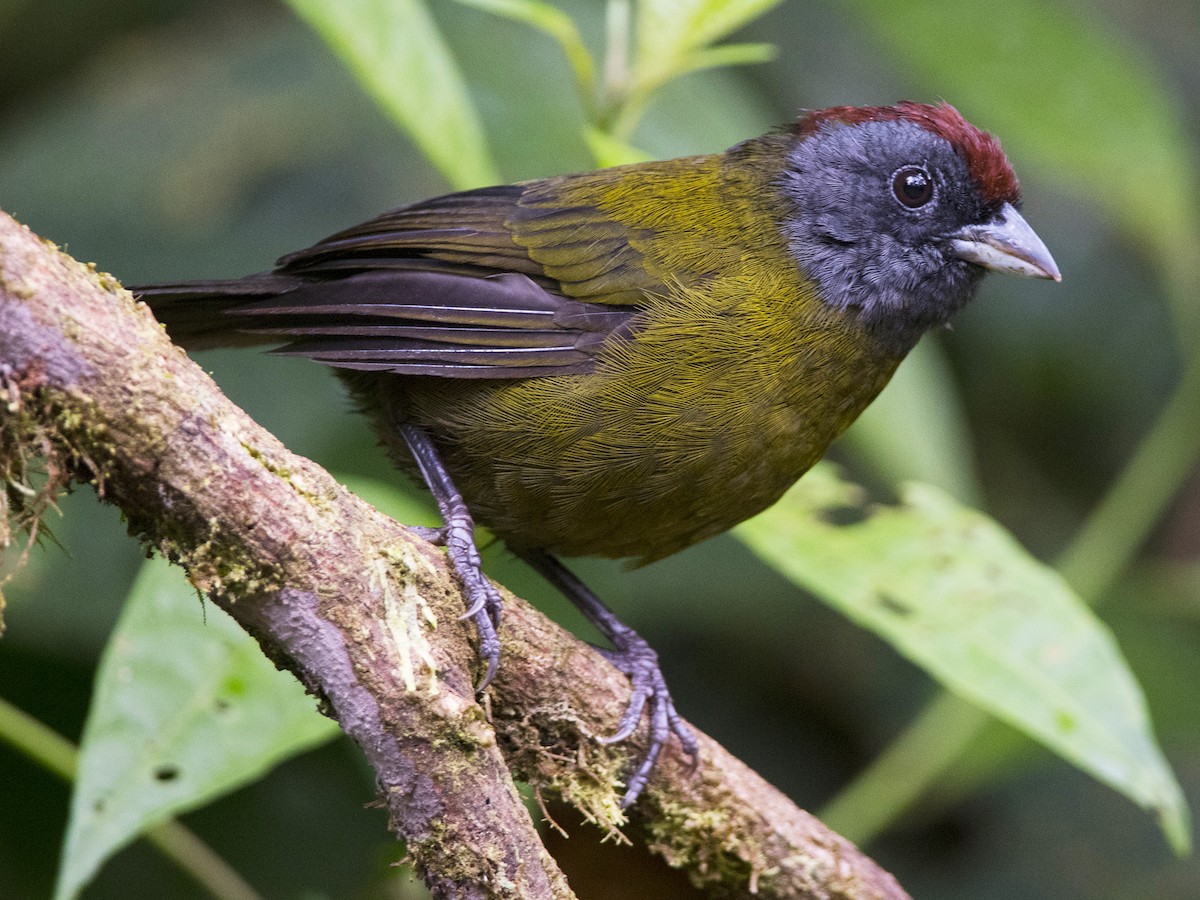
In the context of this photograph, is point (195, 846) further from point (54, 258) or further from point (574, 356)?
point (54, 258)

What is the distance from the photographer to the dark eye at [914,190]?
9.68ft

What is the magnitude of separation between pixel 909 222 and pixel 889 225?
0.14 feet

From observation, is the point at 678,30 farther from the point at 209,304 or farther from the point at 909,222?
the point at 209,304

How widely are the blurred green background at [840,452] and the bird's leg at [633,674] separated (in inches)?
3.2

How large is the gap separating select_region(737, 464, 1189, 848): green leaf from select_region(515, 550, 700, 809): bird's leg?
336mm

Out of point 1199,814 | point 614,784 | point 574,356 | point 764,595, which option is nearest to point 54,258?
point 574,356

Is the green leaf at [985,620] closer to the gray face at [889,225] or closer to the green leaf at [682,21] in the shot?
the gray face at [889,225]

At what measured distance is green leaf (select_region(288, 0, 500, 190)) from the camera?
2590 millimetres

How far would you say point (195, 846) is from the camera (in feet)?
9.66

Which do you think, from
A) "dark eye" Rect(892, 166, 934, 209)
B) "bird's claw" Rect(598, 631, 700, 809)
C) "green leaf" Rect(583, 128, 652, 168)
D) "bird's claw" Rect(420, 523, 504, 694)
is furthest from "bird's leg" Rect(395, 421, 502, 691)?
"dark eye" Rect(892, 166, 934, 209)

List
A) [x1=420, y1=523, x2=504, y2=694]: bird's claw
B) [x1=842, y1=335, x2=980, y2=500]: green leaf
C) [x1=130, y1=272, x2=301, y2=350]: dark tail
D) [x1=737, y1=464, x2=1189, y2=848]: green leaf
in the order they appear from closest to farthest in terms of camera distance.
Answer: [x1=420, y1=523, x2=504, y2=694]: bird's claw < [x1=737, y1=464, x2=1189, y2=848]: green leaf < [x1=130, y1=272, x2=301, y2=350]: dark tail < [x1=842, y1=335, x2=980, y2=500]: green leaf

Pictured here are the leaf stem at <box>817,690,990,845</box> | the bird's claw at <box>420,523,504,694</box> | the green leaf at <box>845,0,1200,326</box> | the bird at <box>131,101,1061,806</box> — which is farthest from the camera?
the green leaf at <box>845,0,1200,326</box>

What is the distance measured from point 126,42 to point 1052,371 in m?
3.56

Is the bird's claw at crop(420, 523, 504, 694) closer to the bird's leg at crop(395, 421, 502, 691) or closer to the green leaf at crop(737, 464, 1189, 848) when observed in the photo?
the bird's leg at crop(395, 421, 502, 691)
